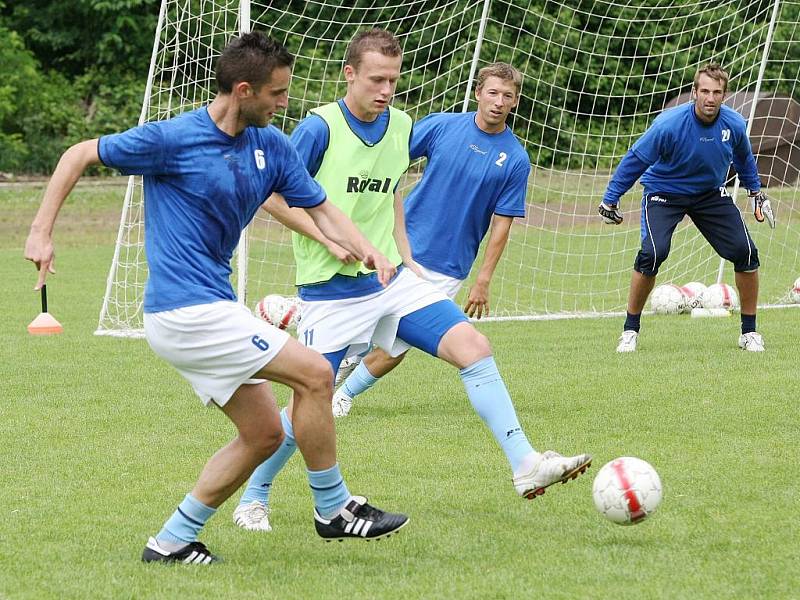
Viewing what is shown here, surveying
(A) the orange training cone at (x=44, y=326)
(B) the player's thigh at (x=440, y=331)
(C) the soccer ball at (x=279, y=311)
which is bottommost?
(A) the orange training cone at (x=44, y=326)

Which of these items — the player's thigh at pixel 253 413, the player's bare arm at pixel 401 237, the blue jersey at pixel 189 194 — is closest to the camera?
the blue jersey at pixel 189 194

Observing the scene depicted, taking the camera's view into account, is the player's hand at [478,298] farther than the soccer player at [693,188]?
No

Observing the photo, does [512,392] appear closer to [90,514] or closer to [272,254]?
[90,514]

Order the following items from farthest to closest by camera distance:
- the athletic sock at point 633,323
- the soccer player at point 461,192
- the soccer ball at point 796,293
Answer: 1. the soccer ball at point 796,293
2. the athletic sock at point 633,323
3. the soccer player at point 461,192

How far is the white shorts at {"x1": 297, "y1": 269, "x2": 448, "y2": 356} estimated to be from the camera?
5398mm

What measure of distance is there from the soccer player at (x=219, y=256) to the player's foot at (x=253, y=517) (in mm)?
460

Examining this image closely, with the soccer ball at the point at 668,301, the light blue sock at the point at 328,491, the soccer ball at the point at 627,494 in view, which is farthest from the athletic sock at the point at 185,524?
the soccer ball at the point at 668,301

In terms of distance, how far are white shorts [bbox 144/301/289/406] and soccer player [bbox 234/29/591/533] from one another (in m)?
0.78

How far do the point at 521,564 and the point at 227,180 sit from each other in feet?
5.51

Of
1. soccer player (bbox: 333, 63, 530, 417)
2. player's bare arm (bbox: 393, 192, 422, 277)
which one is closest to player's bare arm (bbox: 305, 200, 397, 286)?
player's bare arm (bbox: 393, 192, 422, 277)

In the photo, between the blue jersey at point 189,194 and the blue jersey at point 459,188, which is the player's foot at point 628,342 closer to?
the blue jersey at point 459,188

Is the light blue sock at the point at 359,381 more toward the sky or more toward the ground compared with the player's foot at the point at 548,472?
more toward the ground

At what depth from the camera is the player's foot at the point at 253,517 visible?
5.12 meters

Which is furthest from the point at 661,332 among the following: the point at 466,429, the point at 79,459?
the point at 79,459
